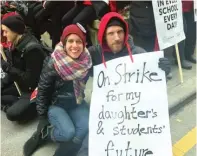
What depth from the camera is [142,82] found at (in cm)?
245

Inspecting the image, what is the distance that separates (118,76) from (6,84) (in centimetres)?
188

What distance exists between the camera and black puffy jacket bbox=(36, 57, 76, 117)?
2869 mm

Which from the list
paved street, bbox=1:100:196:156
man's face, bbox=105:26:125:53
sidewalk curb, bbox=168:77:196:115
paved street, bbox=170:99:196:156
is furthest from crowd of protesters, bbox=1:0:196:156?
paved street, bbox=170:99:196:156

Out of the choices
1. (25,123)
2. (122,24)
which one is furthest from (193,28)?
(25,123)

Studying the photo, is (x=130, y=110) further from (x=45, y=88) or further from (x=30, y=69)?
(x=30, y=69)

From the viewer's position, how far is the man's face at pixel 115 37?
269 cm

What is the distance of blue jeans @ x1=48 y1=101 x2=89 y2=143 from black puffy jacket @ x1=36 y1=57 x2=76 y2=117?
64 mm

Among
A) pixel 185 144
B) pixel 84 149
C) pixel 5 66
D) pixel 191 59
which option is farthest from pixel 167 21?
pixel 5 66

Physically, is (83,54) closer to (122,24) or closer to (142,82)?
(122,24)

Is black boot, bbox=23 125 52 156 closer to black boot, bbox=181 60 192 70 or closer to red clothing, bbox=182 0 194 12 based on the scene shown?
black boot, bbox=181 60 192 70

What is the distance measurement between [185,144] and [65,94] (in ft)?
3.93

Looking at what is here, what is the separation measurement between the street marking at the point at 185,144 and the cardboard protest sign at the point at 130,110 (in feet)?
2.26

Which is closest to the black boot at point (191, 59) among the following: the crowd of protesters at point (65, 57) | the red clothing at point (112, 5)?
the crowd of protesters at point (65, 57)

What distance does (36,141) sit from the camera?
10.0ft
